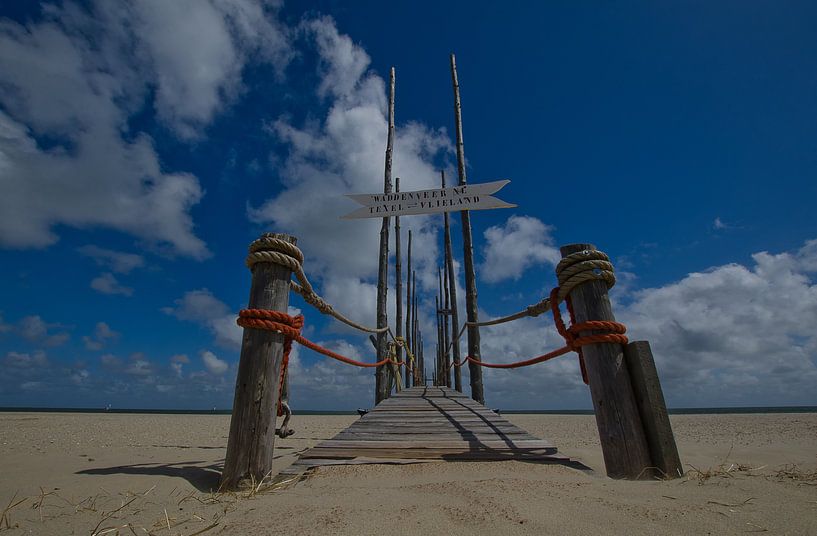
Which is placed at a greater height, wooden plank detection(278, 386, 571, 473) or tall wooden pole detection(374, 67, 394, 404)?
tall wooden pole detection(374, 67, 394, 404)

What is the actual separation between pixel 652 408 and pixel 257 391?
7.32 ft

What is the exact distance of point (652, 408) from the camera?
1989 millimetres

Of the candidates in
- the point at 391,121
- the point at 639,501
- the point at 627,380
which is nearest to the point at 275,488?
the point at 639,501

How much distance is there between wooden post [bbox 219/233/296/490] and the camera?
2.05 metres

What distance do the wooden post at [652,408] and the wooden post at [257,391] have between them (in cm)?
209

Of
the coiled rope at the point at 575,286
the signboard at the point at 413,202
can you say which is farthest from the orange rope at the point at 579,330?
the signboard at the point at 413,202

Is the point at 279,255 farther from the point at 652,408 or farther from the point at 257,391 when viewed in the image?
the point at 652,408

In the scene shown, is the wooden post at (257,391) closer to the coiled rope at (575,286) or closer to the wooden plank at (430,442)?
the wooden plank at (430,442)

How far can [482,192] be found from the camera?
4730 mm

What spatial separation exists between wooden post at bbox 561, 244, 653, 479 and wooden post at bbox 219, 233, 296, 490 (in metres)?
1.86

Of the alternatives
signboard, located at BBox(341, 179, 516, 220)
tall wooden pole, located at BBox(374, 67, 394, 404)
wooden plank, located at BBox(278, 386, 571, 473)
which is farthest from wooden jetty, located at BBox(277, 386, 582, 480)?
tall wooden pole, located at BBox(374, 67, 394, 404)

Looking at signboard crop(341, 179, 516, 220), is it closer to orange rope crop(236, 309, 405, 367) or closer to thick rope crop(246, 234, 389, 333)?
thick rope crop(246, 234, 389, 333)

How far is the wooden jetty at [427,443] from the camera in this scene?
2.43m

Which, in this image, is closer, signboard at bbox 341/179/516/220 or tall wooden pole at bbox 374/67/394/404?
signboard at bbox 341/179/516/220
